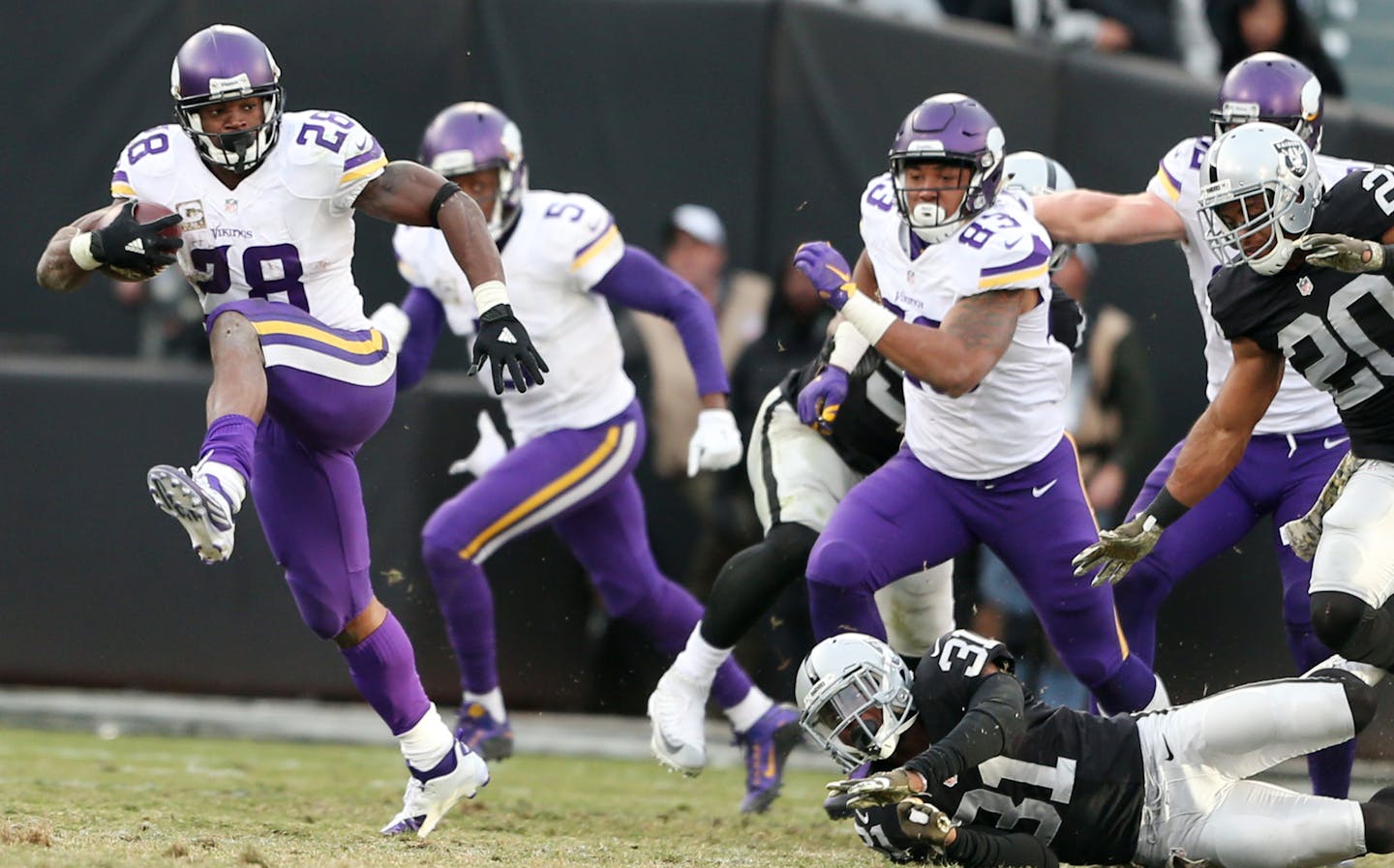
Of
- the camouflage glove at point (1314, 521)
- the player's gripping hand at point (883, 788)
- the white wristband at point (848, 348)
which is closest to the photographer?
the player's gripping hand at point (883, 788)

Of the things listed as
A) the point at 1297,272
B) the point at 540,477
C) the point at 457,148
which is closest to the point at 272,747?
the point at 540,477

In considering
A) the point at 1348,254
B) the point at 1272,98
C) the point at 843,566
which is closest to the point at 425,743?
the point at 843,566

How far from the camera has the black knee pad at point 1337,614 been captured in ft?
14.6

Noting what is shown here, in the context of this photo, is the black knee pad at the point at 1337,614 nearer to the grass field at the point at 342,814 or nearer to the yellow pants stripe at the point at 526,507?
the grass field at the point at 342,814

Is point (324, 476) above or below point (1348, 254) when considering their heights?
below

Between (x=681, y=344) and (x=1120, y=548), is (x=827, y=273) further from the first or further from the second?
(x=681, y=344)

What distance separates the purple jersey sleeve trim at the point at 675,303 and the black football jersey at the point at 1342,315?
6.29 ft

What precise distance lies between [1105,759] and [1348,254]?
4.08ft

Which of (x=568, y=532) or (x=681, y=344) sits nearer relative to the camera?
(x=568, y=532)

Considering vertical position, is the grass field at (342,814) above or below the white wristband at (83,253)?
below

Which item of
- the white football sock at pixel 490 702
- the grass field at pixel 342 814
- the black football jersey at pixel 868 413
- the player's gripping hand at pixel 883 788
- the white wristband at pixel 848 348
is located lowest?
the grass field at pixel 342 814

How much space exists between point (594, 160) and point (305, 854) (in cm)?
419

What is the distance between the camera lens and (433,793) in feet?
16.6

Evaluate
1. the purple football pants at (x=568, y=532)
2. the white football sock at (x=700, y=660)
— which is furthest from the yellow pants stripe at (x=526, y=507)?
the white football sock at (x=700, y=660)
